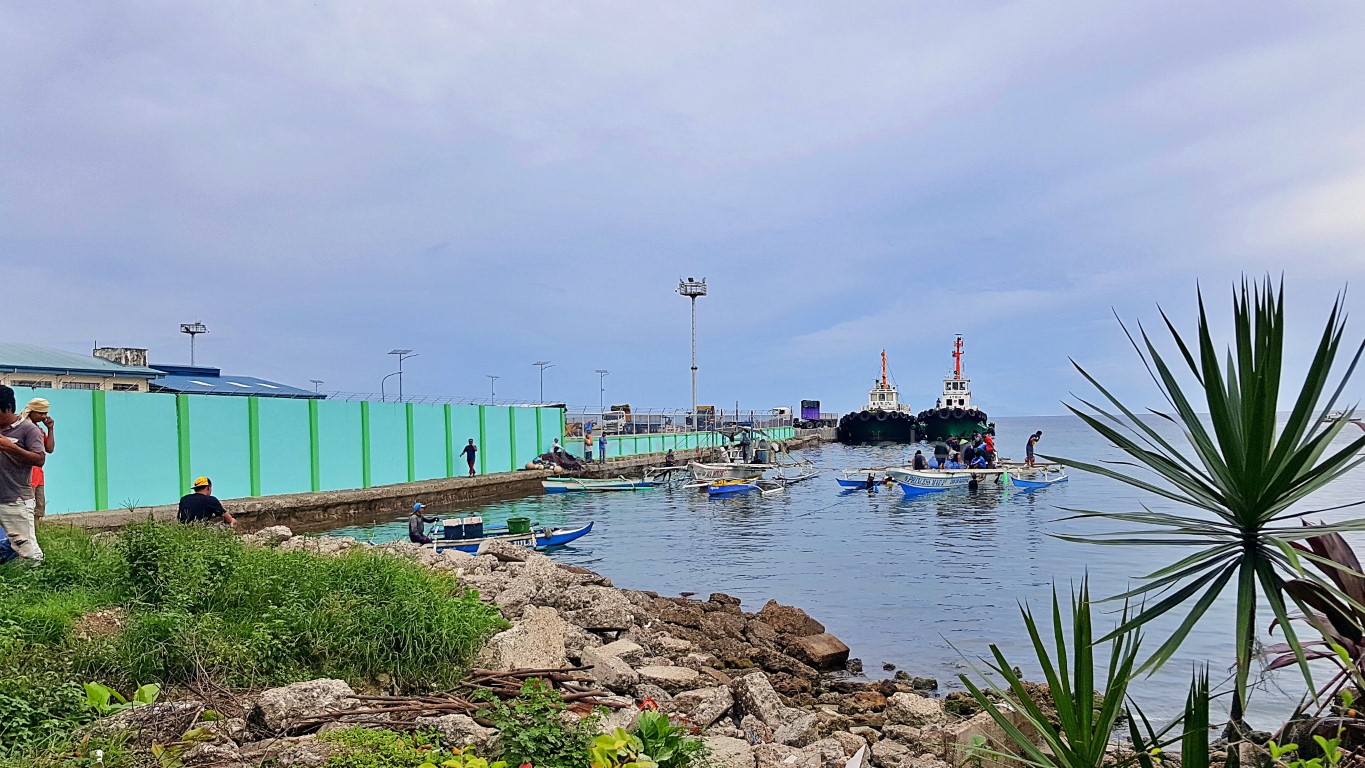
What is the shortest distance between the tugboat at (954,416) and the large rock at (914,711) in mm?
70076

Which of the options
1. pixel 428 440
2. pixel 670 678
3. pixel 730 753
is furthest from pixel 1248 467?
pixel 428 440

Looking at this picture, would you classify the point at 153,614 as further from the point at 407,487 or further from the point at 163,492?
the point at 407,487

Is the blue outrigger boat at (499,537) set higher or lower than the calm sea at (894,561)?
higher

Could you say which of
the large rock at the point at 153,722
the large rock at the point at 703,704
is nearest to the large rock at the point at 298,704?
the large rock at the point at 153,722

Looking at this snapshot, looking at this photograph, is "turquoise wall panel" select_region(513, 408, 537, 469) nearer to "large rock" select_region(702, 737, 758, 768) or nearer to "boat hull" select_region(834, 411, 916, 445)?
"large rock" select_region(702, 737, 758, 768)

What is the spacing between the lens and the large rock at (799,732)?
7.00m

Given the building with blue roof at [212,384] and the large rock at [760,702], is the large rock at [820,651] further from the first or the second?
the building with blue roof at [212,384]

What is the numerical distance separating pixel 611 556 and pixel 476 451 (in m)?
16.4

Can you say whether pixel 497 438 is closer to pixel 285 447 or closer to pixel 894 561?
pixel 285 447

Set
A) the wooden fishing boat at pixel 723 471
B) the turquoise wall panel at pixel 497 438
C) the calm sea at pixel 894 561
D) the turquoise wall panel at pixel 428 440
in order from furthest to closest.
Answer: the wooden fishing boat at pixel 723 471 → the turquoise wall panel at pixel 497 438 → the turquoise wall panel at pixel 428 440 → the calm sea at pixel 894 561

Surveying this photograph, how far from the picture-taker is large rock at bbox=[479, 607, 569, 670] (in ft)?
22.5

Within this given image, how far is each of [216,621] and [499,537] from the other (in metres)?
12.9

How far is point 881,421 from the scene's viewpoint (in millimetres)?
93375

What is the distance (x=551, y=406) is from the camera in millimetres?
45250
